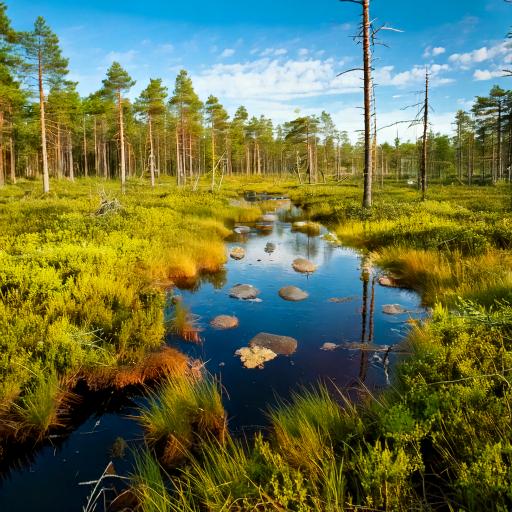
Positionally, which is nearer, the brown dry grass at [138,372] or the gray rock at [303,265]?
the brown dry grass at [138,372]

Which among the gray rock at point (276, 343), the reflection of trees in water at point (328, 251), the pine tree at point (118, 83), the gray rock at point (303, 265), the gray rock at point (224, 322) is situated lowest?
the gray rock at point (276, 343)

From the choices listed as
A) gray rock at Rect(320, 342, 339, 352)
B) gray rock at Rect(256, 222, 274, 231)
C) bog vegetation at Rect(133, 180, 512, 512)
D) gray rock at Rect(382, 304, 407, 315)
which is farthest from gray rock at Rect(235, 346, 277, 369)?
gray rock at Rect(256, 222, 274, 231)

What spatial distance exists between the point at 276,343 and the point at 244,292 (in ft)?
9.88

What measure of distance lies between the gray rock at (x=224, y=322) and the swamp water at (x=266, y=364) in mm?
173

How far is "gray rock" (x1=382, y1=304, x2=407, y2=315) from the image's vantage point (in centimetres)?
792

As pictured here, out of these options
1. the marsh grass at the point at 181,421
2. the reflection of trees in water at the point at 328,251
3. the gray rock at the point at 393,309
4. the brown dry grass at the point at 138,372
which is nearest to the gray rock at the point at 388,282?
the gray rock at the point at 393,309

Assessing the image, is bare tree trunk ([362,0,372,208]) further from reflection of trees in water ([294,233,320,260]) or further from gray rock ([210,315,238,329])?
gray rock ([210,315,238,329])

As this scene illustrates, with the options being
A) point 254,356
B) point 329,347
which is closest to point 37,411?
point 254,356

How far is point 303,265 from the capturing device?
39.4 feet

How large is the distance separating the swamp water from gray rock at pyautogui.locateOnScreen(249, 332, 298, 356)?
0.49 feet

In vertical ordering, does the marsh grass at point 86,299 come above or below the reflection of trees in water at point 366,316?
above

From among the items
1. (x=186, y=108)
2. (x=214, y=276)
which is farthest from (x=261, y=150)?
(x=214, y=276)

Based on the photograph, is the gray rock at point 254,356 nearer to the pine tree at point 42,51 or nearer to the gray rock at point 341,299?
the gray rock at point 341,299

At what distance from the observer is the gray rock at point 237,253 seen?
1351 cm
